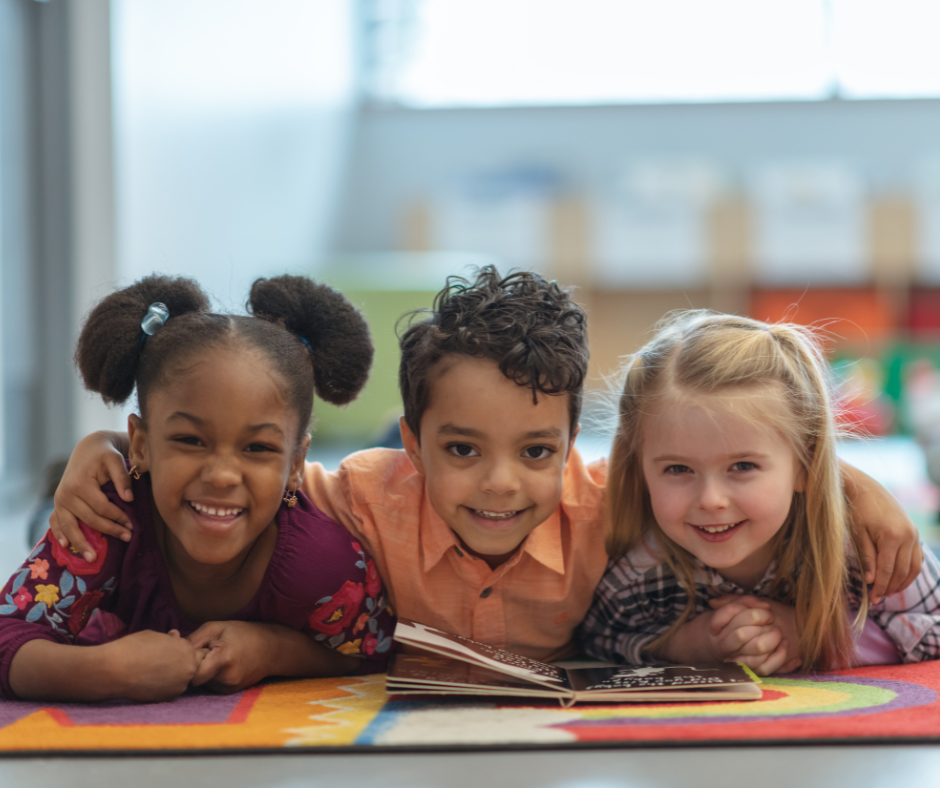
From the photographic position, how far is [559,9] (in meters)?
5.02

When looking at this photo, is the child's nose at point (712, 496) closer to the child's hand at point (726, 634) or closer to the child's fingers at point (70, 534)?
the child's hand at point (726, 634)

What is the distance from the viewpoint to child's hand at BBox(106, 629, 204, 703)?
892mm

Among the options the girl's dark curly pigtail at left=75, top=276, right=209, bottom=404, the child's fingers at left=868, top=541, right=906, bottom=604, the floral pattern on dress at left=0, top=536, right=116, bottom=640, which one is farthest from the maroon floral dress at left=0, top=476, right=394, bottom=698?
the child's fingers at left=868, top=541, right=906, bottom=604

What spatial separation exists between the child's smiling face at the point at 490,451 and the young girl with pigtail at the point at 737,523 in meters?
0.12

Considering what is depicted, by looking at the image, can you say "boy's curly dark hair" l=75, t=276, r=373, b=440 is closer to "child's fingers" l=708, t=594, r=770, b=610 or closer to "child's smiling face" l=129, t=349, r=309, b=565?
"child's smiling face" l=129, t=349, r=309, b=565

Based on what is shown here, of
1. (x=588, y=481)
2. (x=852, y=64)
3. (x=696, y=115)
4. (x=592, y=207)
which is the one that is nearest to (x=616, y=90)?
(x=696, y=115)

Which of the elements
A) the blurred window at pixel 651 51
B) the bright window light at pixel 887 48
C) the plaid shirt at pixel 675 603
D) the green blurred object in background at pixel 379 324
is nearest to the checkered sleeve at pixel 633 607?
the plaid shirt at pixel 675 603

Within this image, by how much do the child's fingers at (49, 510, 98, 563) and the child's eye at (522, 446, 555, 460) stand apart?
46cm

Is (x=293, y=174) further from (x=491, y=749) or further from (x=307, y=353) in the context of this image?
(x=491, y=749)

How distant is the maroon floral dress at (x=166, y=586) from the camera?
95 cm

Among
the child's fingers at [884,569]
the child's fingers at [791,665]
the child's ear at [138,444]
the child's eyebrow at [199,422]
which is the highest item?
the child's eyebrow at [199,422]

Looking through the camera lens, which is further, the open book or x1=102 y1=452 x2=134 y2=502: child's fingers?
x1=102 y1=452 x2=134 y2=502: child's fingers

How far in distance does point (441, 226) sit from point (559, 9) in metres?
1.38

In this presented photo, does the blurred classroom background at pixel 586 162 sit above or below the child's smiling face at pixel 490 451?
above
